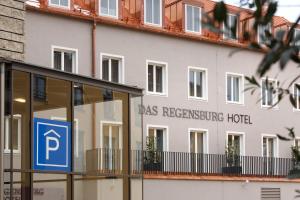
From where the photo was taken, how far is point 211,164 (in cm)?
3309

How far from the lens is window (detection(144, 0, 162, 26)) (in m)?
32.3

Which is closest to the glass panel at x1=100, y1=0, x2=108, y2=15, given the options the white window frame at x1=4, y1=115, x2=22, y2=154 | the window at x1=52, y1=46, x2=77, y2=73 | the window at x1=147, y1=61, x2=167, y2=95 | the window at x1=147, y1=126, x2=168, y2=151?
the window at x1=52, y1=46, x2=77, y2=73

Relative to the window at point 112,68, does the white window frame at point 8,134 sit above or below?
below

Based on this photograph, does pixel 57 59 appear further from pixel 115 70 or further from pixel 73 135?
pixel 73 135

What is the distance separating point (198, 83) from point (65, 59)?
7.38m

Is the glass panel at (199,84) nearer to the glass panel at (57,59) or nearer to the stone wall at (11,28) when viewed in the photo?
the glass panel at (57,59)

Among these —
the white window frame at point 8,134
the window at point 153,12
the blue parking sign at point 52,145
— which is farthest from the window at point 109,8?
the white window frame at point 8,134

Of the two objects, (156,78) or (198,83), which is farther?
(198,83)

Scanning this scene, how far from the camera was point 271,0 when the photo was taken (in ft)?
9.45

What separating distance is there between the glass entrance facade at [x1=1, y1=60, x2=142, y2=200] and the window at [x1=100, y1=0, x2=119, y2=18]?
16.4m

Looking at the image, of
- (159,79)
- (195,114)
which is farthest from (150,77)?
(195,114)

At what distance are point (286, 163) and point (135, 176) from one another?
23724 mm

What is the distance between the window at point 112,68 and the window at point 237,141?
21.5 ft

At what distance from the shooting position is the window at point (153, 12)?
106 ft
